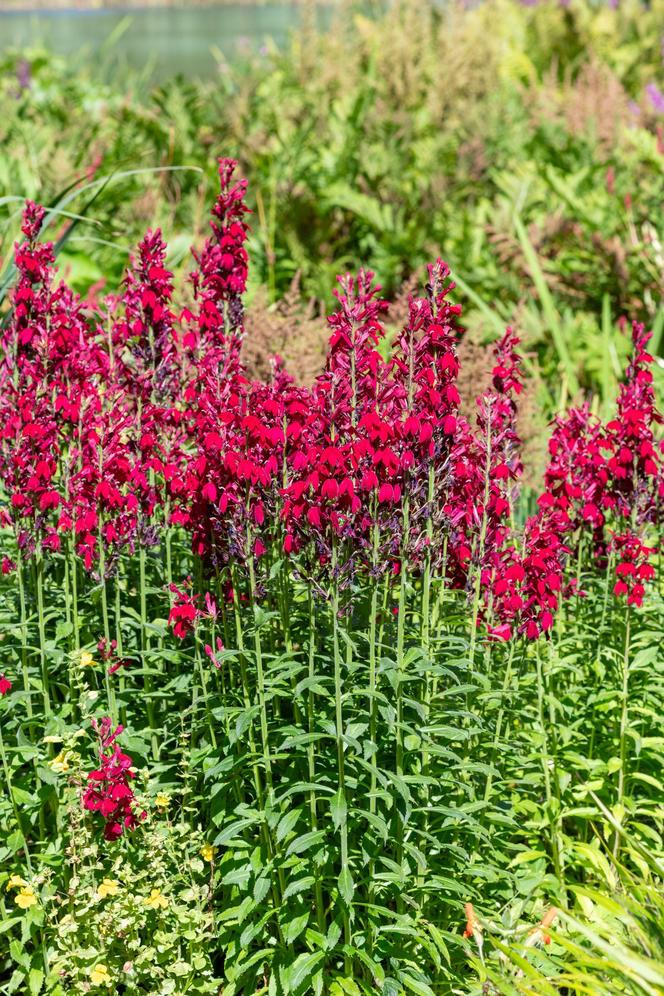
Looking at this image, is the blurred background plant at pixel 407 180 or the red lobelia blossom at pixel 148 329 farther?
the blurred background plant at pixel 407 180

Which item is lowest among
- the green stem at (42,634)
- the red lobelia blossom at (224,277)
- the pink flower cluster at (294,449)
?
the green stem at (42,634)

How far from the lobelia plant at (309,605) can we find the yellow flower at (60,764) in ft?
0.35

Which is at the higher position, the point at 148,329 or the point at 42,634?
the point at 148,329

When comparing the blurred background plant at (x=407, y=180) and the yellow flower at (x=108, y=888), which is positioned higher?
the blurred background plant at (x=407, y=180)

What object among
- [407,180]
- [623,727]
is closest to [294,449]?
[623,727]

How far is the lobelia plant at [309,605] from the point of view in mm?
2912

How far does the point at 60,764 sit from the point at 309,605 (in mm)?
803

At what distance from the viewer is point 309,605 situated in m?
3.26

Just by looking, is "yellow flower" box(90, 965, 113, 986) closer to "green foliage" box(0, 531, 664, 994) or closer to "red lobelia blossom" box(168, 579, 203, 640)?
"green foliage" box(0, 531, 664, 994)

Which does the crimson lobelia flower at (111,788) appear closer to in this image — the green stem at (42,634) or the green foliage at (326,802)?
the green foliage at (326,802)

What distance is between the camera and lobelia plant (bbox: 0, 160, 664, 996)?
291cm

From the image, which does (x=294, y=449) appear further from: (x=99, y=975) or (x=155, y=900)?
(x=99, y=975)

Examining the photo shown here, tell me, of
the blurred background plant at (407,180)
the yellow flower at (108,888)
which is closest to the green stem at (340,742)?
the yellow flower at (108,888)

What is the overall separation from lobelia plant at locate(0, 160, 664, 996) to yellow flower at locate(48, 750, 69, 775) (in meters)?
0.11
